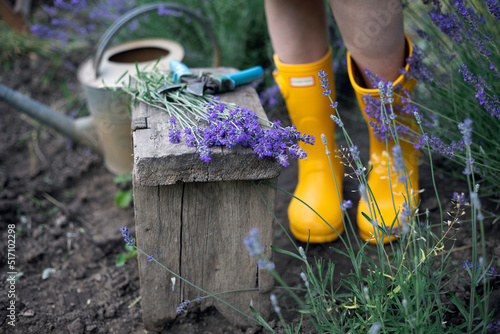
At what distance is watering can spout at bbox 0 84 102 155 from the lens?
1.96 metres

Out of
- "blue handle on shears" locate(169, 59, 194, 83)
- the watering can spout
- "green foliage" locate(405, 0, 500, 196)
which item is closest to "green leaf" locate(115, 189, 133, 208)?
the watering can spout

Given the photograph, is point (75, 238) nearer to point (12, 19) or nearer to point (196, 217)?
point (196, 217)

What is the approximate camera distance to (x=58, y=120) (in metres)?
2.13

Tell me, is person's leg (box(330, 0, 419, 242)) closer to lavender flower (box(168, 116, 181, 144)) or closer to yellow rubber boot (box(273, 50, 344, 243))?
yellow rubber boot (box(273, 50, 344, 243))

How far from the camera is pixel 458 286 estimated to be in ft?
4.32

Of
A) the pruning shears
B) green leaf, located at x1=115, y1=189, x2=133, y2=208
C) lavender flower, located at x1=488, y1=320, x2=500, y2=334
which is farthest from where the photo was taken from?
green leaf, located at x1=115, y1=189, x2=133, y2=208

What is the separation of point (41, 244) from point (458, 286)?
1.47 metres

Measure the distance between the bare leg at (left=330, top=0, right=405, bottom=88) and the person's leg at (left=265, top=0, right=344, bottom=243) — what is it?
18cm

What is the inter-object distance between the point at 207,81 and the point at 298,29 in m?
0.35

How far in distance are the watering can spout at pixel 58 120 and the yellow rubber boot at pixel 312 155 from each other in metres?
1.05

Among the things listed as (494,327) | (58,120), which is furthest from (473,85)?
(58,120)

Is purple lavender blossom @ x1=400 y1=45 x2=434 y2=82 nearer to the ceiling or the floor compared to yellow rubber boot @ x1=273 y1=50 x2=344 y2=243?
nearer to the ceiling

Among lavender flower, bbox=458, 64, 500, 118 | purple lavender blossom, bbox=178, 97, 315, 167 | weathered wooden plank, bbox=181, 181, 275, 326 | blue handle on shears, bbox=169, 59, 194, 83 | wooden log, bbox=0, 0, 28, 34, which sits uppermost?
wooden log, bbox=0, 0, 28, 34

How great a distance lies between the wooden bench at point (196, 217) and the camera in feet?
3.67
